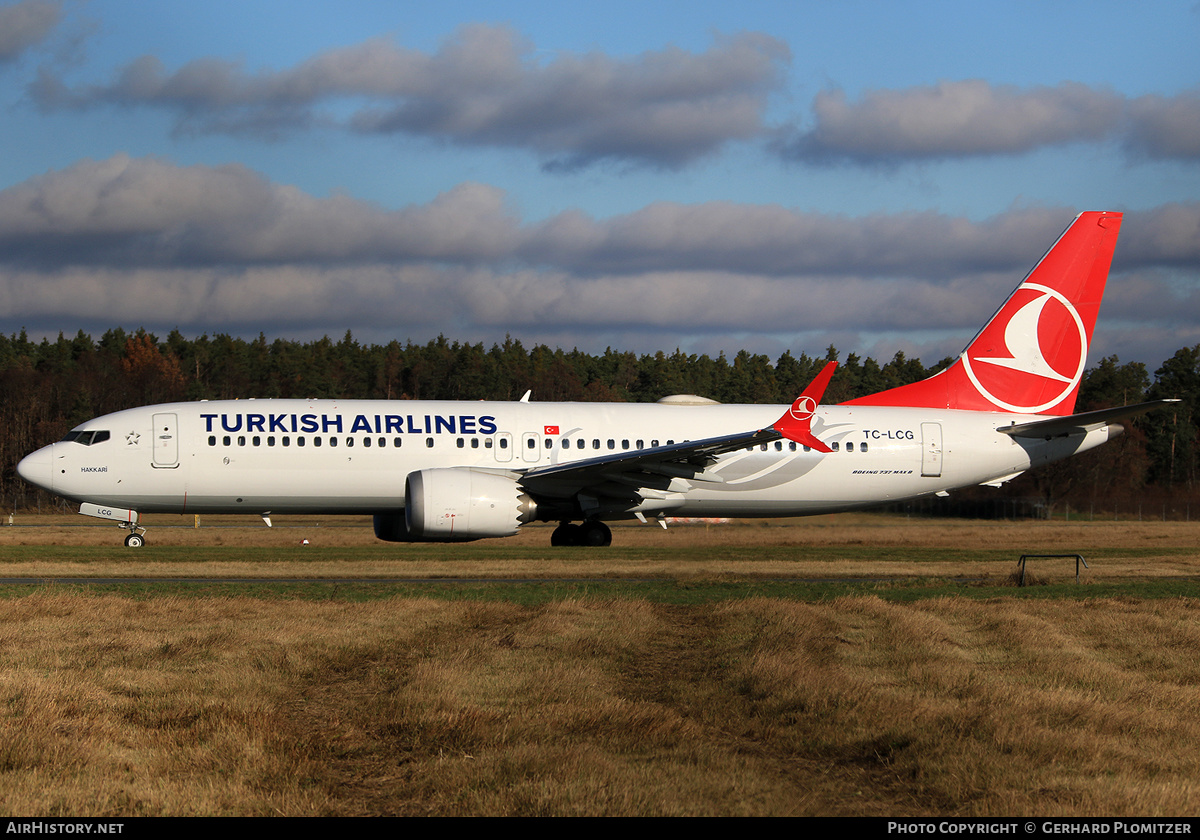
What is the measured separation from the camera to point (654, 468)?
83.4 feet

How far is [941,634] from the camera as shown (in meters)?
14.1

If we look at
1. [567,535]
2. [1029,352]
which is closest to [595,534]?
[567,535]

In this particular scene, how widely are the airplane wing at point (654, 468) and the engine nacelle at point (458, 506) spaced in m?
1.35

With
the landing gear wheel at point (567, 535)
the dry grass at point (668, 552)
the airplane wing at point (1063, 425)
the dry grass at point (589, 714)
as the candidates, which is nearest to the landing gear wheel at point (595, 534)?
the landing gear wheel at point (567, 535)

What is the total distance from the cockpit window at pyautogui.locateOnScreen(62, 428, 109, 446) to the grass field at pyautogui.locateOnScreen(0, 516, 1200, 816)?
652 centimetres

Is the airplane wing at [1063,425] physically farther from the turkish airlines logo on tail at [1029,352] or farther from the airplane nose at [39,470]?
the airplane nose at [39,470]

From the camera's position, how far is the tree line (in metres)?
83.2

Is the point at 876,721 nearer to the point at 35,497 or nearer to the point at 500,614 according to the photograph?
the point at 500,614

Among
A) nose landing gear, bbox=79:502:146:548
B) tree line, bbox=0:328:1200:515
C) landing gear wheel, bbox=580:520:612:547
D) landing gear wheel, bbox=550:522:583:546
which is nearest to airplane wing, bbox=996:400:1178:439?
landing gear wheel, bbox=580:520:612:547

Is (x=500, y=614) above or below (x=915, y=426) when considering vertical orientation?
below

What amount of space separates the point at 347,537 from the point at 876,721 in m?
32.7

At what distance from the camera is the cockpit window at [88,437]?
83.8ft
